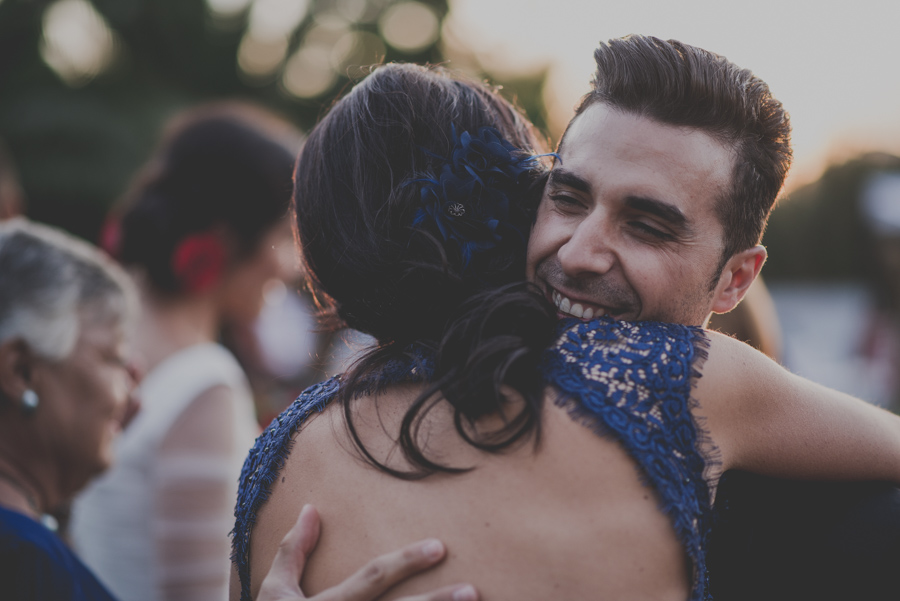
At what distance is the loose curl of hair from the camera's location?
1.45 metres

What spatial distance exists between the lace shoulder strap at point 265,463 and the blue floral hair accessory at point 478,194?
18.0 inches

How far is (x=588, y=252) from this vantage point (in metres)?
1.65

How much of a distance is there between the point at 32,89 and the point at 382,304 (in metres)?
19.9

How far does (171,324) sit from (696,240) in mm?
2673

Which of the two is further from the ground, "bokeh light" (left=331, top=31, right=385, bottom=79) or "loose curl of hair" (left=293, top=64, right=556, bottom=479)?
"loose curl of hair" (left=293, top=64, right=556, bottom=479)

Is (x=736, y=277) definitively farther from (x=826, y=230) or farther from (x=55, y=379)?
(x=826, y=230)

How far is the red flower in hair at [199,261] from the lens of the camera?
11.4 feet

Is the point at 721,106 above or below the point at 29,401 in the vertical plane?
above

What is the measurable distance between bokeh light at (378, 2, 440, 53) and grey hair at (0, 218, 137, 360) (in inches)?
1034

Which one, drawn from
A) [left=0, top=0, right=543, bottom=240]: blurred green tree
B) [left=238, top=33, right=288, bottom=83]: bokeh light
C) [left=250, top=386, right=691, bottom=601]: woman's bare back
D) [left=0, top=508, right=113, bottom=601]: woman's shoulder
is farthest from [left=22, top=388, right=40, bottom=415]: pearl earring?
[left=238, top=33, right=288, bottom=83]: bokeh light

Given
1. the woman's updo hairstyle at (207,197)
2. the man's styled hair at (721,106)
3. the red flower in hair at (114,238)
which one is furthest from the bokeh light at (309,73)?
the man's styled hair at (721,106)

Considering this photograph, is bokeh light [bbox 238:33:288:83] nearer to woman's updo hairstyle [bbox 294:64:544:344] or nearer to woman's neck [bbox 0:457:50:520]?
woman's neck [bbox 0:457:50:520]

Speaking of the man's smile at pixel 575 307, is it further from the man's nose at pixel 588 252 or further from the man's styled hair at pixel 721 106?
the man's styled hair at pixel 721 106

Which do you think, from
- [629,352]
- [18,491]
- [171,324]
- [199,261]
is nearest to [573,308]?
[629,352]
